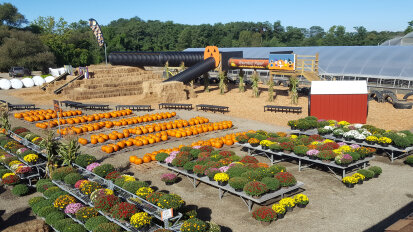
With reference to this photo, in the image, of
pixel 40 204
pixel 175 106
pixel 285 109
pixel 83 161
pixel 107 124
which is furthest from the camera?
pixel 175 106

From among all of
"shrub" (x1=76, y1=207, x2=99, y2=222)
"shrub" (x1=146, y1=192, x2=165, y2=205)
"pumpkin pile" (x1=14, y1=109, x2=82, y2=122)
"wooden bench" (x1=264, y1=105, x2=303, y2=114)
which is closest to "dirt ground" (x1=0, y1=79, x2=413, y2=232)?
"shrub" (x1=146, y1=192, x2=165, y2=205)

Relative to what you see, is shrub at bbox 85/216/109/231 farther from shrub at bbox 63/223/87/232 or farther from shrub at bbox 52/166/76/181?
shrub at bbox 52/166/76/181

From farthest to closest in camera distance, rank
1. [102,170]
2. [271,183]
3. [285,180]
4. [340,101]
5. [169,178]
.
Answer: [340,101]
[169,178]
[102,170]
[285,180]
[271,183]

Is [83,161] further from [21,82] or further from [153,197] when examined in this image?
[21,82]

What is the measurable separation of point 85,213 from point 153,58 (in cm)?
4130

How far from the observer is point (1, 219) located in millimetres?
15062

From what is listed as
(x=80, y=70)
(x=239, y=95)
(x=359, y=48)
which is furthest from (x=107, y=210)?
(x=359, y=48)

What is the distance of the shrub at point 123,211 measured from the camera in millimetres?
12555

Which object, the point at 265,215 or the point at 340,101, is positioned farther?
the point at 340,101

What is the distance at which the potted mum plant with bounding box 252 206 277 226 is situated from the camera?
14117mm

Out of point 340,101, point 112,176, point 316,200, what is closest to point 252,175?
point 316,200

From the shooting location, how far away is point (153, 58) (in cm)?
5238

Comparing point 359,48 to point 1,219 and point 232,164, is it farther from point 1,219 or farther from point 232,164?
point 1,219

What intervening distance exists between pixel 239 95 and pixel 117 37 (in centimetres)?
6979
